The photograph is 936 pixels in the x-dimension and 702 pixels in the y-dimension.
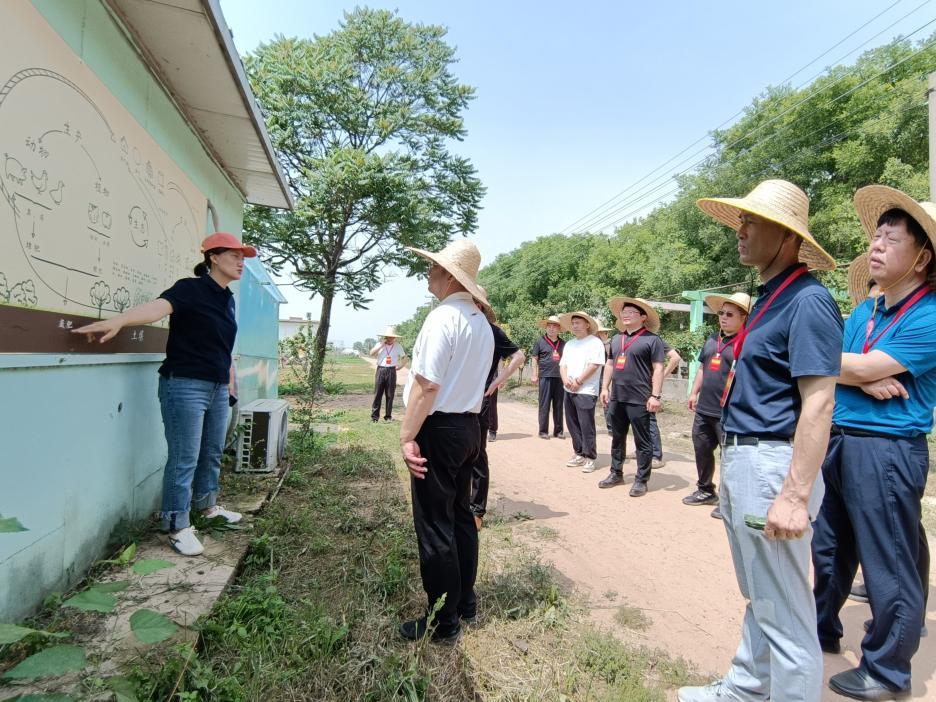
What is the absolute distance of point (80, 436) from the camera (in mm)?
2670

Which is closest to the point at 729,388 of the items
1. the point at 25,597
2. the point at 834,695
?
the point at 834,695

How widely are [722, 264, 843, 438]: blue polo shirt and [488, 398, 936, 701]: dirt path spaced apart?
142 cm

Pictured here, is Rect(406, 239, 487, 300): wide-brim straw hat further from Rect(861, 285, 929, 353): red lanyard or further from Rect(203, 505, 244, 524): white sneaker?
Rect(203, 505, 244, 524): white sneaker

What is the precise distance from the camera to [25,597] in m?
2.26

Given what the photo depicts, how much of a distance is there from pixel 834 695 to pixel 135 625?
287 cm

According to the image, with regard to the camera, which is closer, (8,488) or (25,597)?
(8,488)

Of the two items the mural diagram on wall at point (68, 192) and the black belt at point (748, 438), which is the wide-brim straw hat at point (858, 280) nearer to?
the black belt at point (748, 438)

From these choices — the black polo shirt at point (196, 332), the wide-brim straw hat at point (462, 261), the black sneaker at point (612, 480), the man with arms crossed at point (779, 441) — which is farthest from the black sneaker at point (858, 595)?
the black polo shirt at point (196, 332)

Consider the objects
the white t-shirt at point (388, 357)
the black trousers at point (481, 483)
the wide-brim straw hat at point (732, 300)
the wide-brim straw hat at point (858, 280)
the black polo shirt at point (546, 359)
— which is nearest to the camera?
the wide-brim straw hat at point (858, 280)

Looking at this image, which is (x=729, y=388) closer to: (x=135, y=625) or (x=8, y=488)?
(x=135, y=625)

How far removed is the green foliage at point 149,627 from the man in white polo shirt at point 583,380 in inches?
203

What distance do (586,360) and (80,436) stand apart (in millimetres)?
5025

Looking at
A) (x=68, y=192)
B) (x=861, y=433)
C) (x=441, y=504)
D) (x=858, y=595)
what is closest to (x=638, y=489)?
(x=858, y=595)

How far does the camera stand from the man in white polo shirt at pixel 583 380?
6297mm
